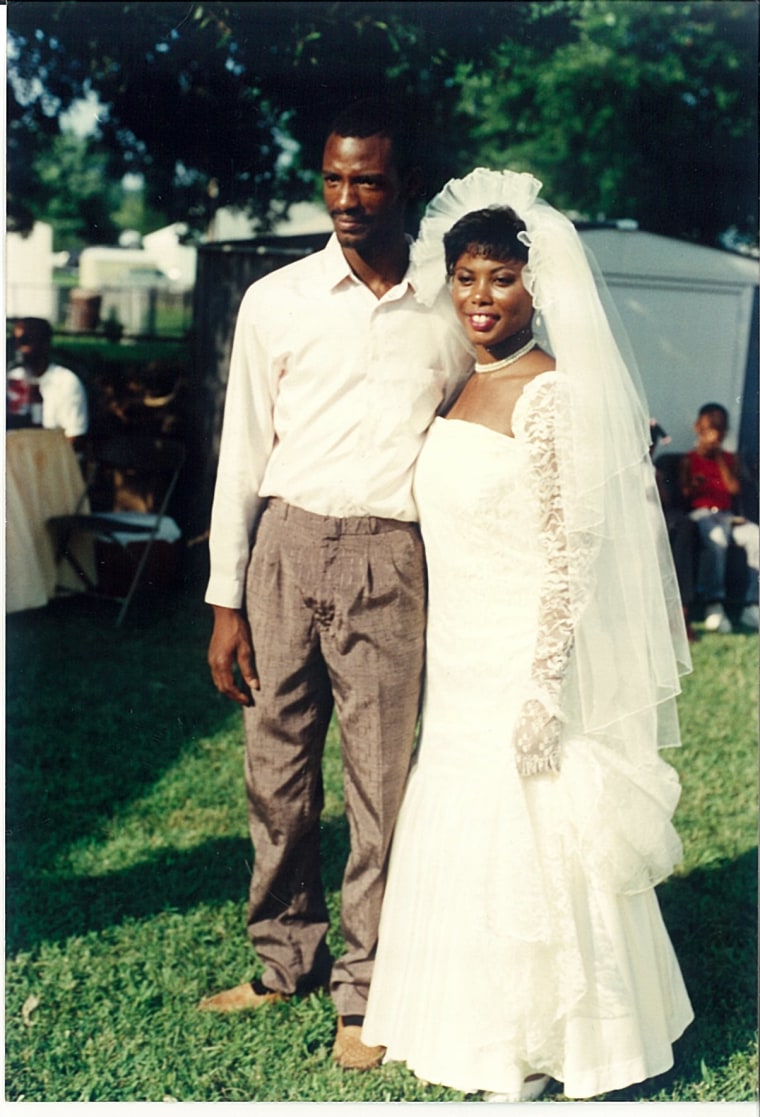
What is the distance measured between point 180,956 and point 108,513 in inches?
200

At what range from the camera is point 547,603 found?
283 centimetres

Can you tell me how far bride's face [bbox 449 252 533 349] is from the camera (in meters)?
A: 2.82

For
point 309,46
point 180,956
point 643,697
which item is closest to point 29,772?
point 180,956

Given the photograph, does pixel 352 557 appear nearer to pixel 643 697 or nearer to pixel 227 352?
pixel 643 697

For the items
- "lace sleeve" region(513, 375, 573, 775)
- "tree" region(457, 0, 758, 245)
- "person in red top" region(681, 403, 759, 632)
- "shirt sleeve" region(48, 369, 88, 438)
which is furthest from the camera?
"tree" region(457, 0, 758, 245)

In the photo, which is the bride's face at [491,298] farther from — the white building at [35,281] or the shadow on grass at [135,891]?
the white building at [35,281]

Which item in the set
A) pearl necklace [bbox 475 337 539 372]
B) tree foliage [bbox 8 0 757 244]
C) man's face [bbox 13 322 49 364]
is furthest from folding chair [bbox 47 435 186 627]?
pearl necklace [bbox 475 337 539 372]

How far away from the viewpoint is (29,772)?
5043mm

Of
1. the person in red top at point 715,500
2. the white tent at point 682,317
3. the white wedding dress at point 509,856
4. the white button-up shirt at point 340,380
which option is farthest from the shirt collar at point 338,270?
the white tent at point 682,317

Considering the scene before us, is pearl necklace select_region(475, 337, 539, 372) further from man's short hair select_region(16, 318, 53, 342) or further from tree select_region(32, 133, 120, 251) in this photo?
tree select_region(32, 133, 120, 251)

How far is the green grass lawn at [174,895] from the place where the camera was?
315 cm

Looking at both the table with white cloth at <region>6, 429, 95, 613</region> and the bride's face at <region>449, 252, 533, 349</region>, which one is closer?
the bride's face at <region>449, 252, 533, 349</region>

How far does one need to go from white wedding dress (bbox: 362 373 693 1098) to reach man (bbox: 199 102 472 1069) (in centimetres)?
Answer: 12

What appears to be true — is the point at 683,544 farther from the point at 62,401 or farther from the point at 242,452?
the point at 242,452
